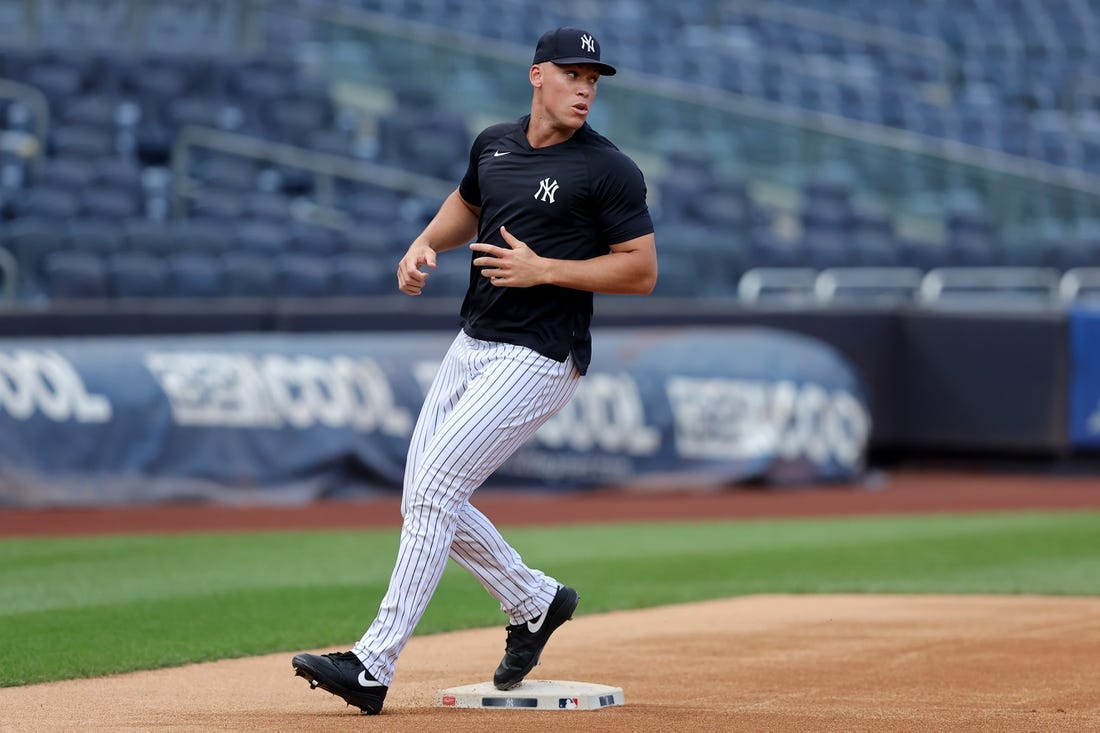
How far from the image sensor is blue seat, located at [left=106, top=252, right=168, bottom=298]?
14.4 m

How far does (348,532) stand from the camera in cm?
1153

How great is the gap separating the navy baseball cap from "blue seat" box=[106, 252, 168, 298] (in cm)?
991

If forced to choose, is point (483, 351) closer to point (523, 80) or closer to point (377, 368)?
point (377, 368)

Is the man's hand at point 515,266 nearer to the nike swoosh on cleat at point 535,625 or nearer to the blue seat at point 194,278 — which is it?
the nike swoosh on cleat at point 535,625

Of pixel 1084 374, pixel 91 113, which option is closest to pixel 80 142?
pixel 91 113

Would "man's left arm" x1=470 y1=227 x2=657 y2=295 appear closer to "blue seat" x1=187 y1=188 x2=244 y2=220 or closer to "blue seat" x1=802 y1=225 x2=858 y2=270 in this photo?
"blue seat" x1=187 y1=188 x2=244 y2=220

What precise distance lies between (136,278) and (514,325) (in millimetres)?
9885

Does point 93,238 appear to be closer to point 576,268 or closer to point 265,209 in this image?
point 265,209

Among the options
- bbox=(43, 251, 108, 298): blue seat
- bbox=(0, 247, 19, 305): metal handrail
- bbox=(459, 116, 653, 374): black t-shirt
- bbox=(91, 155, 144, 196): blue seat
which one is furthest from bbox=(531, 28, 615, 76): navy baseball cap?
bbox=(91, 155, 144, 196): blue seat

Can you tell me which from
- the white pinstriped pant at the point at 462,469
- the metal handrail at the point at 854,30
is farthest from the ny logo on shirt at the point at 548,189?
the metal handrail at the point at 854,30

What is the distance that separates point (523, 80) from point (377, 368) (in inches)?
279

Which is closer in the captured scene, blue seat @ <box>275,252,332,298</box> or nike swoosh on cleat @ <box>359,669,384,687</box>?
nike swoosh on cleat @ <box>359,669,384,687</box>

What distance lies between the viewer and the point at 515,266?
5.00 metres

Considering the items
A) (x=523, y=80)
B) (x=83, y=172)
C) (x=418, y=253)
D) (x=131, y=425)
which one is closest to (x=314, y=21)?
(x=523, y=80)
